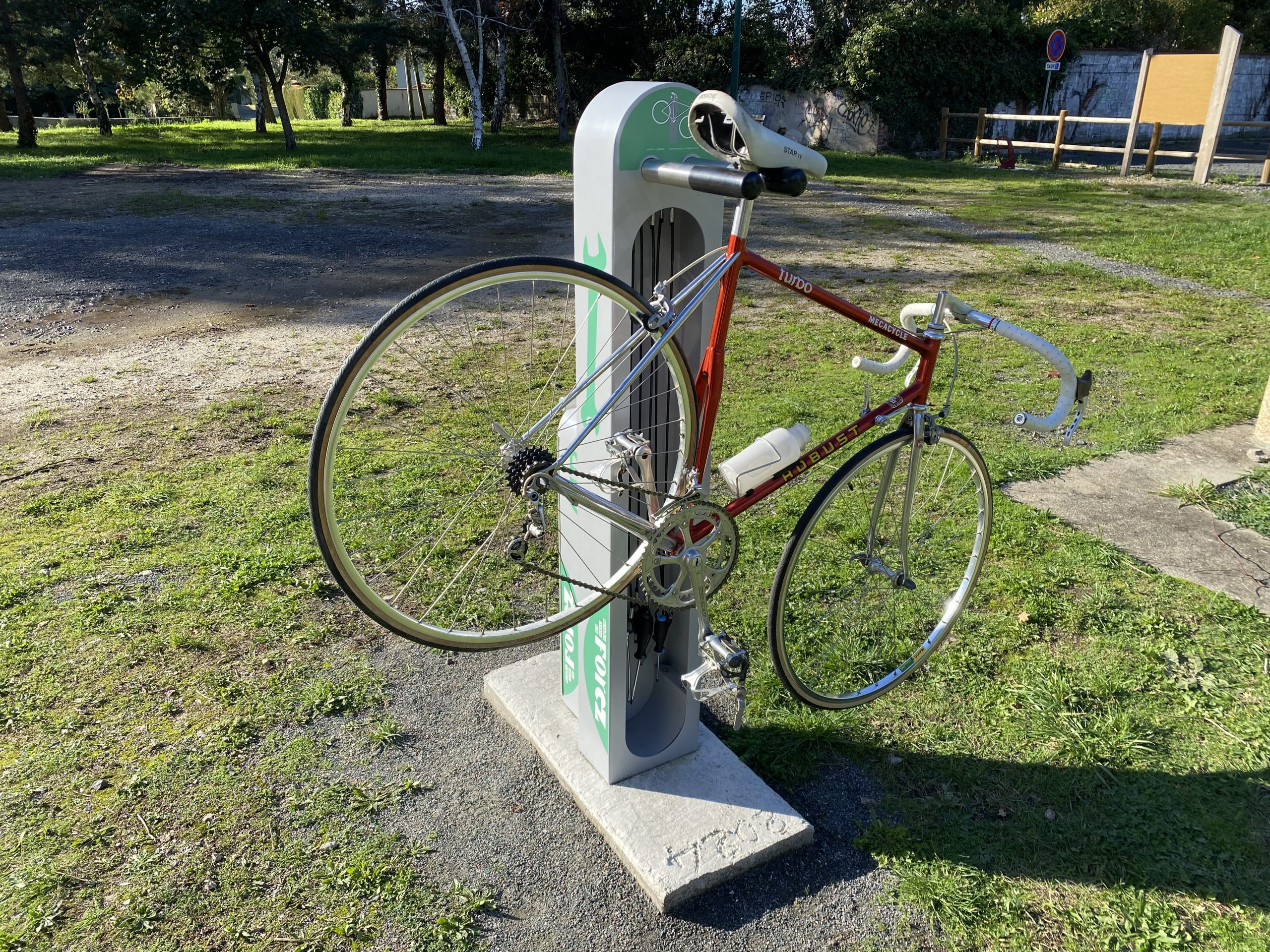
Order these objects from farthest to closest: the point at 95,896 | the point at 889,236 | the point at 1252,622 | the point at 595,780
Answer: the point at 889,236 → the point at 1252,622 → the point at 595,780 → the point at 95,896

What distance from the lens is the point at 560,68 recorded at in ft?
78.1

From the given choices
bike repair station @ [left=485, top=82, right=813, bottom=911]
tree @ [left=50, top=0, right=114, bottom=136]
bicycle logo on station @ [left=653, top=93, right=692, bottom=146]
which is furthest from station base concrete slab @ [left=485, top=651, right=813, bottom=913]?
tree @ [left=50, top=0, right=114, bottom=136]

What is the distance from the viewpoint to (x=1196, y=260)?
952 cm

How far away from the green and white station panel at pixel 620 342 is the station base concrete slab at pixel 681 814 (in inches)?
2.2

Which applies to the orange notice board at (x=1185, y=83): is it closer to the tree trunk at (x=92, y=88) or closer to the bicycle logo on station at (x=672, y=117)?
the bicycle logo on station at (x=672, y=117)

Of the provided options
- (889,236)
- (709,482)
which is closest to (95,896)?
(709,482)

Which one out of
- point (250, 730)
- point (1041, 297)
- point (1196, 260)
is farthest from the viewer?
point (1196, 260)

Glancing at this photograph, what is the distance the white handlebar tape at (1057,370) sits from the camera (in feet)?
7.29

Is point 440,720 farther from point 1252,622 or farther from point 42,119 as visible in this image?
point 42,119

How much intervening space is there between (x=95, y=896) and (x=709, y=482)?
187cm

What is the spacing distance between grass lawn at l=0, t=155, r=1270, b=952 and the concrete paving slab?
150mm

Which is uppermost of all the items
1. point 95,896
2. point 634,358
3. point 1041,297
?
point 634,358

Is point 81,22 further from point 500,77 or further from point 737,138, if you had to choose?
point 737,138

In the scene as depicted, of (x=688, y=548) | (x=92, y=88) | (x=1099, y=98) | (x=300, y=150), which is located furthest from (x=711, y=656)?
(x=92, y=88)
